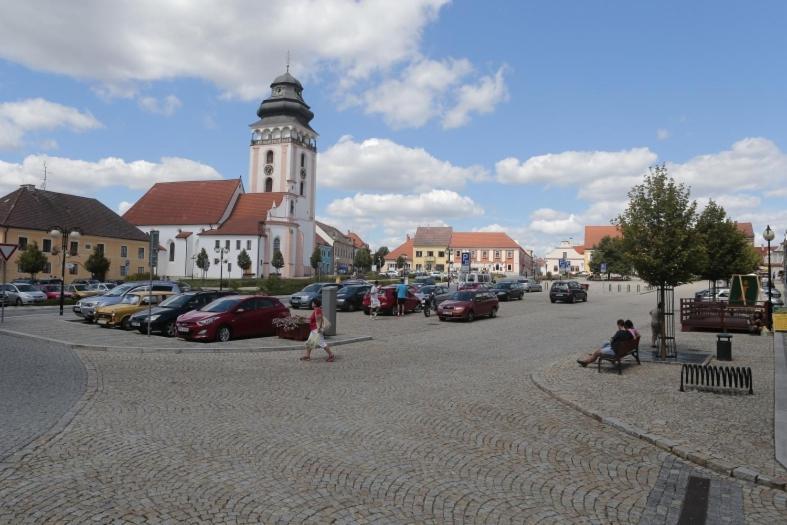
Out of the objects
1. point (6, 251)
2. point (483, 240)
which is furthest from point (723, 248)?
point (483, 240)

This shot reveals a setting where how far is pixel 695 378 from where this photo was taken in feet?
35.9

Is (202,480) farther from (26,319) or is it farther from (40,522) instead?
(26,319)

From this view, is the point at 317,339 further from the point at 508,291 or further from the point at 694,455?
the point at 508,291

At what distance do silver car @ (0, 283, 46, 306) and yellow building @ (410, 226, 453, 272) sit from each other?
3647 inches

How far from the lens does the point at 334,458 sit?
21.2 feet

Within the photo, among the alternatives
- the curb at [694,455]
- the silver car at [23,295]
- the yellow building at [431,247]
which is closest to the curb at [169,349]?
the curb at [694,455]

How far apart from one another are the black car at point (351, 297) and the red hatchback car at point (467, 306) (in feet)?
19.9

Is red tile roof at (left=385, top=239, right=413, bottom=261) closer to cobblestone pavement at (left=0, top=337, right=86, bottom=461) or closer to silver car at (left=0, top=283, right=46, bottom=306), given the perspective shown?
silver car at (left=0, top=283, right=46, bottom=306)

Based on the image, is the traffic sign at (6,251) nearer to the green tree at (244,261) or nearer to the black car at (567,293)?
the black car at (567,293)

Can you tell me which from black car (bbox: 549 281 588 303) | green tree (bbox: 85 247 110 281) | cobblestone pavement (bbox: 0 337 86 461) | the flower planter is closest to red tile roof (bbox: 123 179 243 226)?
green tree (bbox: 85 247 110 281)

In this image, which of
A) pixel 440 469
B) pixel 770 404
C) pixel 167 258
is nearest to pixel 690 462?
pixel 440 469

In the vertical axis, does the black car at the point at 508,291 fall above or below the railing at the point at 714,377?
above

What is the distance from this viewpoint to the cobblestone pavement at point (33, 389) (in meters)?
7.29

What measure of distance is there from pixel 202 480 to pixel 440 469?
2589mm
